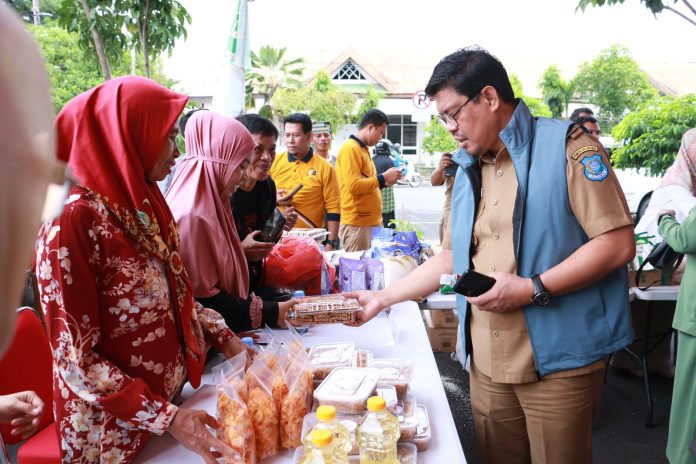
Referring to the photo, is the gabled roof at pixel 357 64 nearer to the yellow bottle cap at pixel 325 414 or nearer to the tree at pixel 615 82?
the tree at pixel 615 82

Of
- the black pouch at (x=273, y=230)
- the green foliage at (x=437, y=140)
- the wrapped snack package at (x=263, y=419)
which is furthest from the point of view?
the green foliage at (x=437, y=140)

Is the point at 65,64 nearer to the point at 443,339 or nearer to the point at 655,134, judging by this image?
the point at 443,339

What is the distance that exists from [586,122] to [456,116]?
13.4ft

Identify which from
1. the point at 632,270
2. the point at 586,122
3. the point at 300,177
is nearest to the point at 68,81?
the point at 300,177

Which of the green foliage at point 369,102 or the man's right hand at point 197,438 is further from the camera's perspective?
the green foliage at point 369,102

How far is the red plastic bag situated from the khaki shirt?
0.97 meters

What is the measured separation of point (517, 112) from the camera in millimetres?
1705

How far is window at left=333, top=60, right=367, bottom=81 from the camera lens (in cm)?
2609

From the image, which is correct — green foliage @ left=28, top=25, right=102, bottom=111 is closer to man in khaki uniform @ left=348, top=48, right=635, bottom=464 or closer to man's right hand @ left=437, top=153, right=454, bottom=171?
man's right hand @ left=437, top=153, right=454, bottom=171

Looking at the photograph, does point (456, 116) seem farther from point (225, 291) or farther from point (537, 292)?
point (225, 291)

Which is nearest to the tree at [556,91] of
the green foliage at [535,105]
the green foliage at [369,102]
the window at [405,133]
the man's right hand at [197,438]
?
the green foliage at [535,105]

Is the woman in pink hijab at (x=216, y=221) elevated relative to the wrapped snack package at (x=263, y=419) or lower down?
elevated

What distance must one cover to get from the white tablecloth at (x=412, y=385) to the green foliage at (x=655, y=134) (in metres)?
4.68

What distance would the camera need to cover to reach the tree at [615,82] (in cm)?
1927
